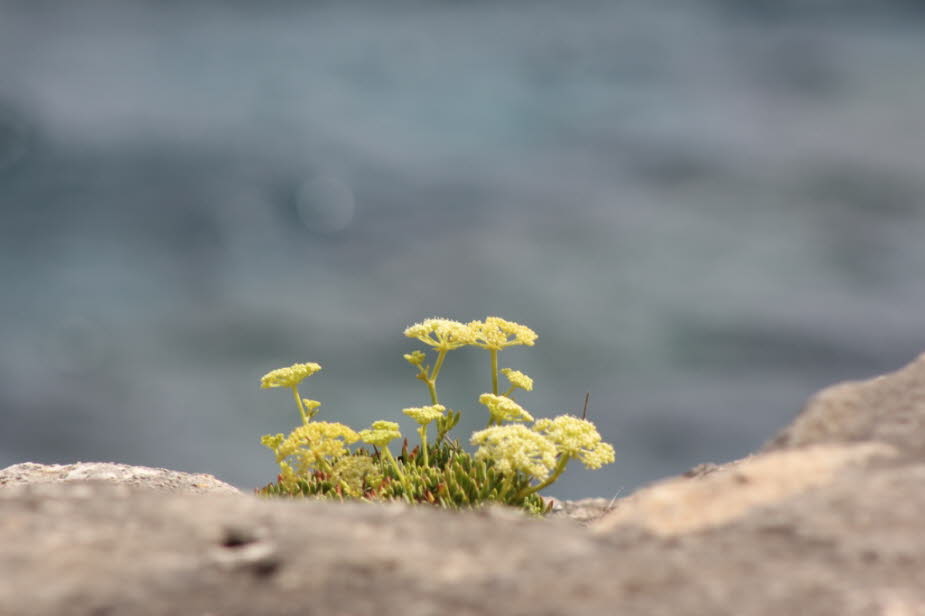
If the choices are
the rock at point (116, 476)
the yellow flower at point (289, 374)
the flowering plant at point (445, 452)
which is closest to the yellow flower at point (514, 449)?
the flowering plant at point (445, 452)

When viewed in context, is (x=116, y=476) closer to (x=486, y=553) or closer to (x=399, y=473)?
(x=399, y=473)

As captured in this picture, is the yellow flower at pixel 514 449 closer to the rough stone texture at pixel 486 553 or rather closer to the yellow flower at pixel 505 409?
the yellow flower at pixel 505 409

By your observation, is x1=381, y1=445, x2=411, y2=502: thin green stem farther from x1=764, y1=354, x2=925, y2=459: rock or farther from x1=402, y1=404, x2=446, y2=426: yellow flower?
x1=764, y1=354, x2=925, y2=459: rock

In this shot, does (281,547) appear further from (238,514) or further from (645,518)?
(645,518)

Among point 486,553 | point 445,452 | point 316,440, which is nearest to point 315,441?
point 316,440

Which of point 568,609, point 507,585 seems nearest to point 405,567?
point 507,585

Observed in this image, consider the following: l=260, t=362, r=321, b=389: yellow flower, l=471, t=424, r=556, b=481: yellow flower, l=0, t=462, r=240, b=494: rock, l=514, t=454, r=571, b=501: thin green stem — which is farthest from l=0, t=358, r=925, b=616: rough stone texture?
l=0, t=462, r=240, b=494: rock
